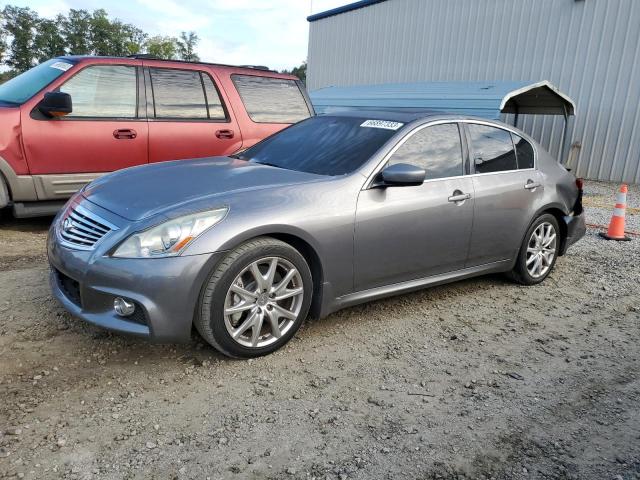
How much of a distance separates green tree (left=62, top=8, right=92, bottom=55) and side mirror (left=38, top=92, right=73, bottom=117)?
7572cm

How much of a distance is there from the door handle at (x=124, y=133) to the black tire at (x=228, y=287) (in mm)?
3255

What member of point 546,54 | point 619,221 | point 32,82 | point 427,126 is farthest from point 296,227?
point 546,54

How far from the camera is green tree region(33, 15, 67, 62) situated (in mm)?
68750

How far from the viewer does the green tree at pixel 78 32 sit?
71.5 meters

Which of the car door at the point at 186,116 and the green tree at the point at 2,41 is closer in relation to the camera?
the car door at the point at 186,116

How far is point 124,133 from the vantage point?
5.68m

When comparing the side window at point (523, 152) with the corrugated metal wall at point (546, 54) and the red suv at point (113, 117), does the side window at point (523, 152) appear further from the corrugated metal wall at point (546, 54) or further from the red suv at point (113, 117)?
the corrugated metal wall at point (546, 54)

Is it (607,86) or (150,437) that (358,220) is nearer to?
(150,437)

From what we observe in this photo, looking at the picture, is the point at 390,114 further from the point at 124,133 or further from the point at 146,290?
the point at 124,133

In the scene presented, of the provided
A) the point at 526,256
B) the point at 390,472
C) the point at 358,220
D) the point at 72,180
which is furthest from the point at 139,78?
the point at 390,472

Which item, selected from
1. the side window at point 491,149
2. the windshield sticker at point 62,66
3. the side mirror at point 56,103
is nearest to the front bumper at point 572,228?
the side window at point 491,149

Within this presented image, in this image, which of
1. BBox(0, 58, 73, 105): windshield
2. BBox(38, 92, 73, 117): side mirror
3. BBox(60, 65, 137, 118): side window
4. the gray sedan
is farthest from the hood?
BBox(0, 58, 73, 105): windshield

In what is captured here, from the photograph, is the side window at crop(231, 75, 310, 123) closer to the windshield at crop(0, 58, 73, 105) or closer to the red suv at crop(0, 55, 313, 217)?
the red suv at crop(0, 55, 313, 217)

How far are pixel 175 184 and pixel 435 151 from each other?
6.56ft
